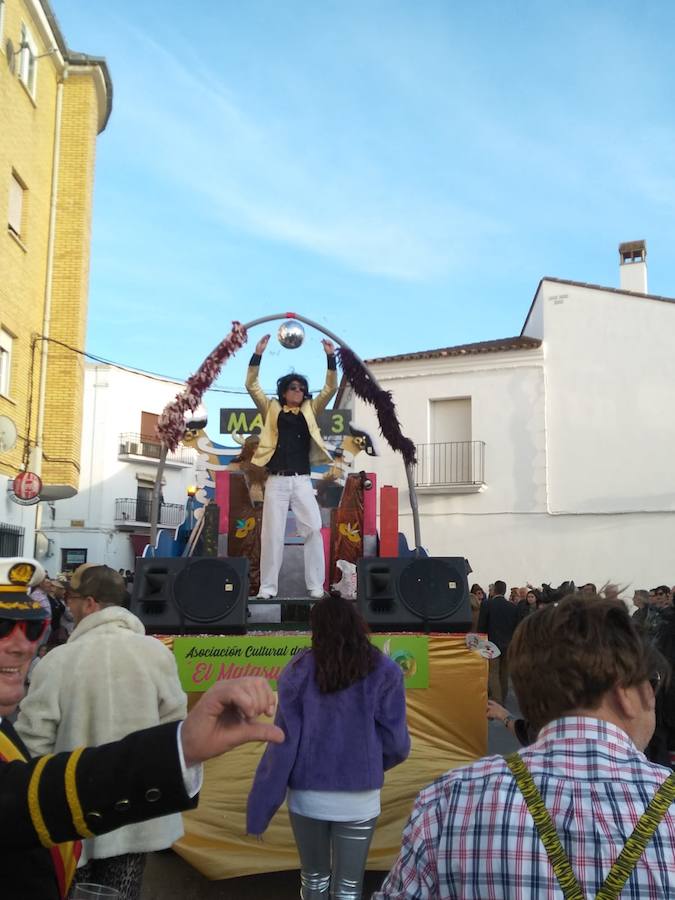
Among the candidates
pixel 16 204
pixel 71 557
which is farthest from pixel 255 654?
pixel 71 557

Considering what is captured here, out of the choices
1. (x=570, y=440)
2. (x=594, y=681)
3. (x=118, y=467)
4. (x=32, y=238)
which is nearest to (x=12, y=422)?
(x=32, y=238)

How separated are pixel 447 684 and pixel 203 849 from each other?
1.88 metres

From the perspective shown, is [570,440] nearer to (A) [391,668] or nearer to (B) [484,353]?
(B) [484,353]

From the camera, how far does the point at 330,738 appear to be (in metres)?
3.50

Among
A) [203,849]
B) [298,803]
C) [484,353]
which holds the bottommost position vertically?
[203,849]

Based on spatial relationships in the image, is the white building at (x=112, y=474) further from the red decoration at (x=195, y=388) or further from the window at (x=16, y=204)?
the red decoration at (x=195, y=388)

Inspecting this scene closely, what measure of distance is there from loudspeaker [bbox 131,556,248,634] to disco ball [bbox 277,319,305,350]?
2332 mm

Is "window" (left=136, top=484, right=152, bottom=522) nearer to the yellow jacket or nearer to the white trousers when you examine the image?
the yellow jacket

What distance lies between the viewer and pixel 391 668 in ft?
12.0

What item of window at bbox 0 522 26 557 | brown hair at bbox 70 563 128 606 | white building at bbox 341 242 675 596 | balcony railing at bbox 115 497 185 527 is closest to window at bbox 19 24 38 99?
window at bbox 0 522 26 557

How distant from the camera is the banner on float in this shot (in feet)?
18.8

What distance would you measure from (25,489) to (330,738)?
40.2 ft

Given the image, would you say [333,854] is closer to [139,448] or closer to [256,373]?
[256,373]

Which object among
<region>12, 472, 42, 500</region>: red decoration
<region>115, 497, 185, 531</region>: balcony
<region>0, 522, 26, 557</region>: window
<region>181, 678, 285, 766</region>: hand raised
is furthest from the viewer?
<region>115, 497, 185, 531</region>: balcony
